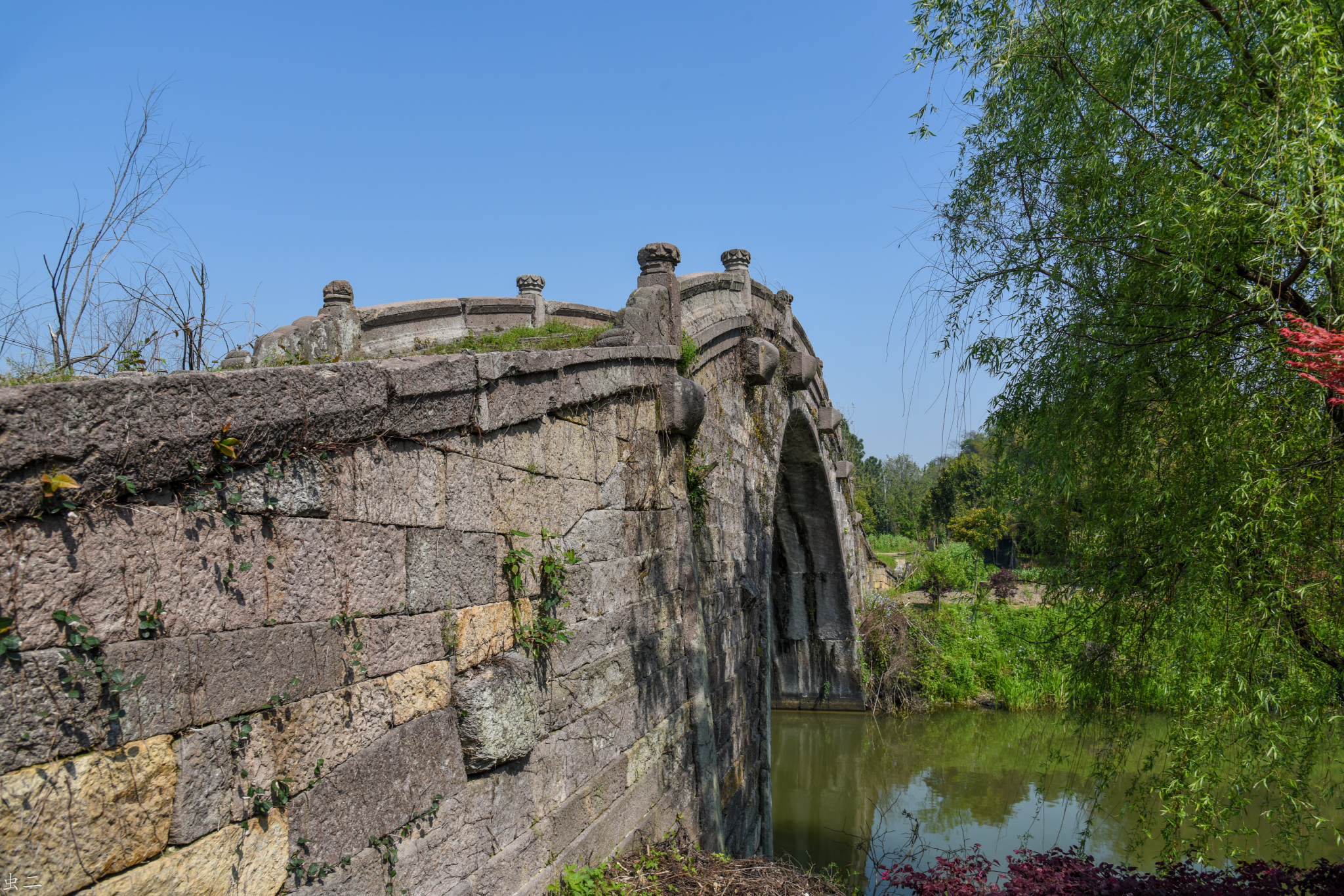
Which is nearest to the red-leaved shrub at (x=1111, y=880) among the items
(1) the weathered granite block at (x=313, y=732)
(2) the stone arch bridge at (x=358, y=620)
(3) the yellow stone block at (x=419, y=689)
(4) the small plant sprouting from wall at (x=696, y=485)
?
(2) the stone arch bridge at (x=358, y=620)

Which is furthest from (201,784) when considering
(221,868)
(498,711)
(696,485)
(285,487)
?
(696,485)

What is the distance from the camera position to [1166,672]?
418 cm

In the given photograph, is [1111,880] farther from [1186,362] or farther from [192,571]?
[192,571]

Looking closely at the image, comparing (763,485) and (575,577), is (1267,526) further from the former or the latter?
(763,485)

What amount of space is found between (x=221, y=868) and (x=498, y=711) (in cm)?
117

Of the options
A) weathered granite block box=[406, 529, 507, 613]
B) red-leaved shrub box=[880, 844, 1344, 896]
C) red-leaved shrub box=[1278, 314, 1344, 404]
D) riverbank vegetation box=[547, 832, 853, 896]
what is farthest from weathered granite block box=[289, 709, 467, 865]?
red-leaved shrub box=[880, 844, 1344, 896]

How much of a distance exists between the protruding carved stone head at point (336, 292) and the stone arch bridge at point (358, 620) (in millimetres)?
1248

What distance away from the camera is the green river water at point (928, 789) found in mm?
9516

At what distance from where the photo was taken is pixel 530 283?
11.5 meters

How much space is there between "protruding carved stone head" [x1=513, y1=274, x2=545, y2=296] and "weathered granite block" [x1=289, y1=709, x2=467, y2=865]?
9248mm

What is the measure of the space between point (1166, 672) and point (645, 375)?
122 inches

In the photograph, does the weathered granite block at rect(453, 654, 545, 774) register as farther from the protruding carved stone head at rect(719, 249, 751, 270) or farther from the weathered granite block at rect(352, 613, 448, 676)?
the protruding carved stone head at rect(719, 249, 751, 270)

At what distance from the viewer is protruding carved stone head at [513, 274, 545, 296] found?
1151 cm

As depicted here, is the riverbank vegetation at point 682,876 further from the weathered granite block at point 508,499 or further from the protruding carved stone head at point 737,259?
the protruding carved stone head at point 737,259
